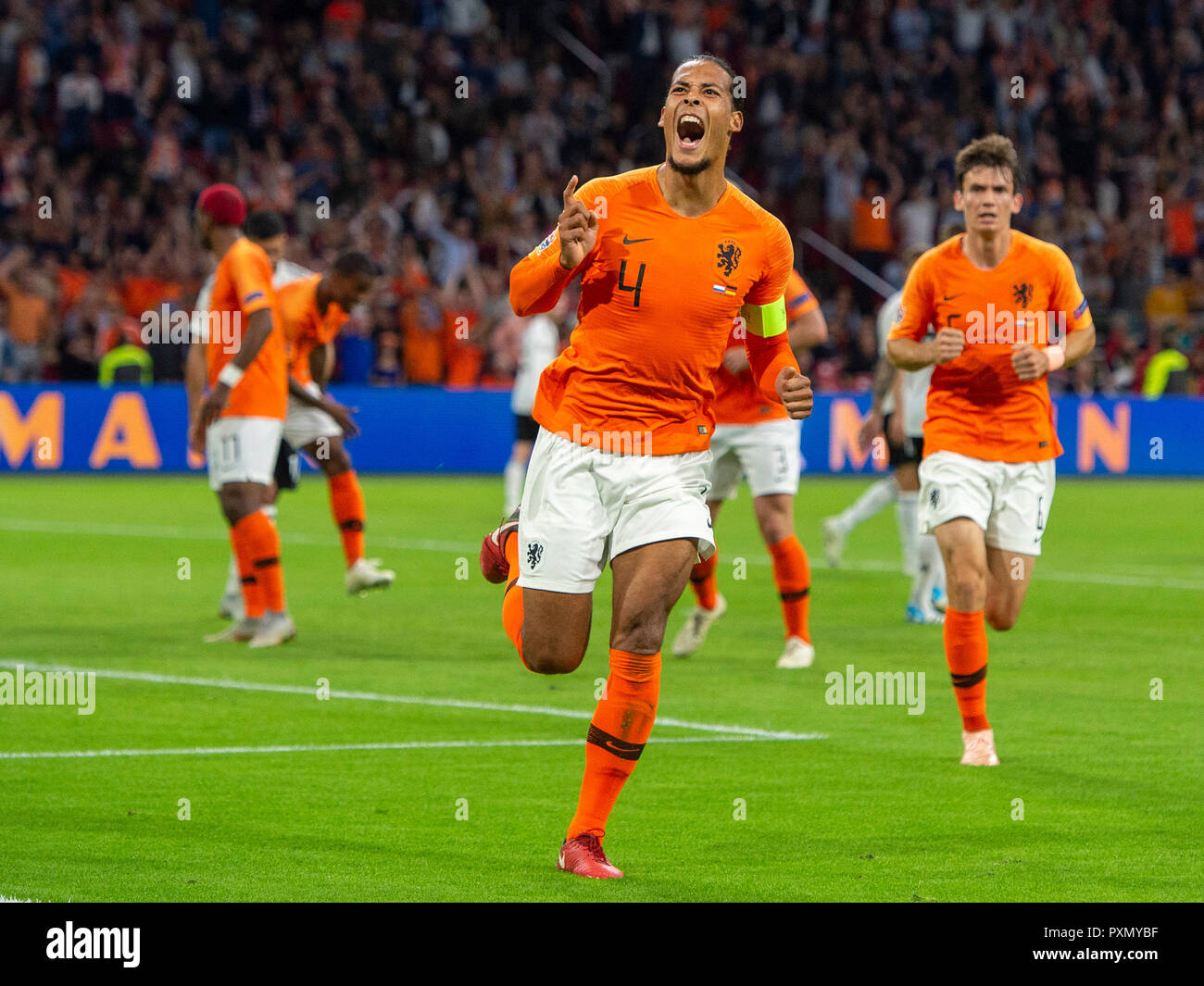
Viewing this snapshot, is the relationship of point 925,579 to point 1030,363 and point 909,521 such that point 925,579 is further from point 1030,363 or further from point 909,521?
point 1030,363

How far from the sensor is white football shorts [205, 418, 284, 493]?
1101 centimetres

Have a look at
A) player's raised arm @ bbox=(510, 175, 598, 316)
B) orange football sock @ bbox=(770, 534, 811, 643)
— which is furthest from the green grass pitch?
player's raised arm @ bbox=(510, 175, 598, 316)

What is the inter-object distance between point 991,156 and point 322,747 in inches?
142

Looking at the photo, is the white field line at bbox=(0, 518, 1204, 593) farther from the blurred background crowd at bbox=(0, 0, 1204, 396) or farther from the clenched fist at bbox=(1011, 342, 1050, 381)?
the clenched fist at bbox=(1011, 342, 1050, 381)

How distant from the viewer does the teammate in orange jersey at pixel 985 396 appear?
788 cm

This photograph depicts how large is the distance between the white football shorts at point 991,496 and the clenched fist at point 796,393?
181 cm

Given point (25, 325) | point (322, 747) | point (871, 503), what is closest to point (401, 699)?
point (322, 747)

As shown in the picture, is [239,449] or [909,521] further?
[909,521]

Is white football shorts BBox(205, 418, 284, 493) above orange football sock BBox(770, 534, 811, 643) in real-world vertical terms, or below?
above

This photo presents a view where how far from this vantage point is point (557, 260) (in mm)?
5867

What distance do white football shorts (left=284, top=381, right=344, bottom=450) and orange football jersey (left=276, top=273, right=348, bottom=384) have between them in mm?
160

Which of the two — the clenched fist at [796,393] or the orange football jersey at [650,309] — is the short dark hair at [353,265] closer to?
the orange football jersey at [650,309]

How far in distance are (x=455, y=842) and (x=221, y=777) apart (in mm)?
1450
